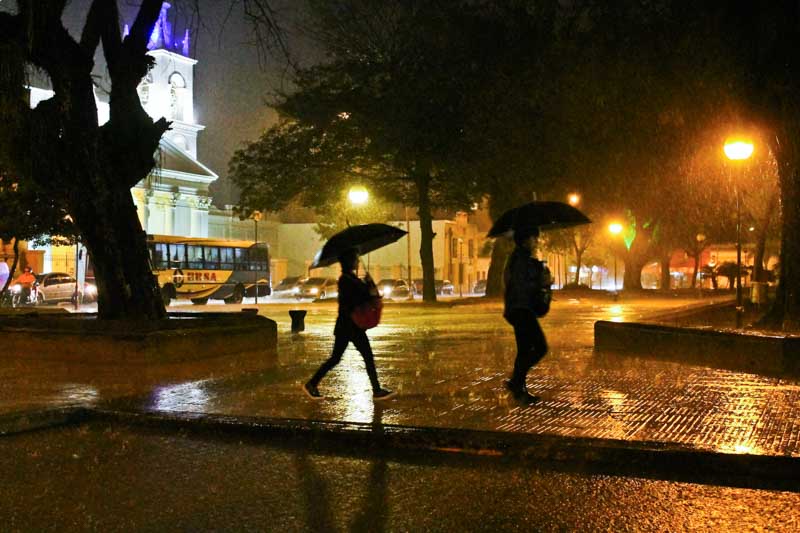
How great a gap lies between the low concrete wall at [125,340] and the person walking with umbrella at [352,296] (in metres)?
3.61

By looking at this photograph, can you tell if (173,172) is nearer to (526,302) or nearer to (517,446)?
(526,302)

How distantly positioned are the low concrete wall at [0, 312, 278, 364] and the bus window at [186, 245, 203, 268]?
29.7 metres

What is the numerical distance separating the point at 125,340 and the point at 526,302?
20.1 feet

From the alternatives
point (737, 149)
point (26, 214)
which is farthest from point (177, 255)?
point (737, 149)

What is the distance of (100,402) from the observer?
Result: 8.71 m

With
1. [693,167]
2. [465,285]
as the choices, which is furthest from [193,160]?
[693,167]

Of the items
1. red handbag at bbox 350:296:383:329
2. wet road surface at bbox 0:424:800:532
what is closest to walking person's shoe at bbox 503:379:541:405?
red handbag at bbox 350:296:383:329

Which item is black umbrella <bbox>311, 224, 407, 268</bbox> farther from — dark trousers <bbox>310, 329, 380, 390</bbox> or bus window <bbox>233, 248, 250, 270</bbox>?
bus window <bbox>233, 248, 250, 270</bbox>

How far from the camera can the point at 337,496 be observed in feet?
17.7

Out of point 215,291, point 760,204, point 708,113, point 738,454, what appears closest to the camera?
point 738,454

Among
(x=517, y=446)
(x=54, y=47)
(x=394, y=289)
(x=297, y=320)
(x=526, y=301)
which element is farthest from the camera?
(x=394, y=289)

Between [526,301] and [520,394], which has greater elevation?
[526,301]

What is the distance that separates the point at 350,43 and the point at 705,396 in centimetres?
2750

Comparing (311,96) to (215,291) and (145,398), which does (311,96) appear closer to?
(215,291)
